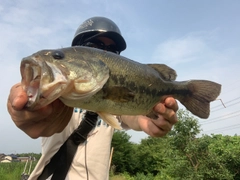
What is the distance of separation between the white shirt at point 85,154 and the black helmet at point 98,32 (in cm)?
131

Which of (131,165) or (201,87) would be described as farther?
(131,165)

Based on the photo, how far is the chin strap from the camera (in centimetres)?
259

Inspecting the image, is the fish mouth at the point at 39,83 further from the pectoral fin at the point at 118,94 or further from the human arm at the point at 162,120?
the human arm at the point at 162,120

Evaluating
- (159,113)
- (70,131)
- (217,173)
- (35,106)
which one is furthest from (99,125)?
(217,173)

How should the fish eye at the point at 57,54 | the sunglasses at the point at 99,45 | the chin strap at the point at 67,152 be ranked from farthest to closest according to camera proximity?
the sunglasses at the point at 99,45
the chin strap at the point at 67,152
the fish eye at the point at 57,54

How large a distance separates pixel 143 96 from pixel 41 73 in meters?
0.96

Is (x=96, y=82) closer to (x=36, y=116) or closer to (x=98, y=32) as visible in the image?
(x=36, y=116)

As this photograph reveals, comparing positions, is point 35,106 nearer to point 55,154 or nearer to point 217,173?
point 55,154

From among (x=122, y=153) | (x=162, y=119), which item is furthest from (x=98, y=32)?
(x=122, y=153)

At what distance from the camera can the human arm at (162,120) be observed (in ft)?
8.02

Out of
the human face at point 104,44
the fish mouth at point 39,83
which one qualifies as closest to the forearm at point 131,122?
the human face at point 104,44

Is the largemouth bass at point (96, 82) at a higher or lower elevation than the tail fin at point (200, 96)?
lower

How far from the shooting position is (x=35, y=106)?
5.04 feet

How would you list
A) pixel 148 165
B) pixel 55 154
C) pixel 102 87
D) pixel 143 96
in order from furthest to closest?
1. pixel 148 165
2. pixel 55 154
3. pixel 143 96
4. pixel 102 87
